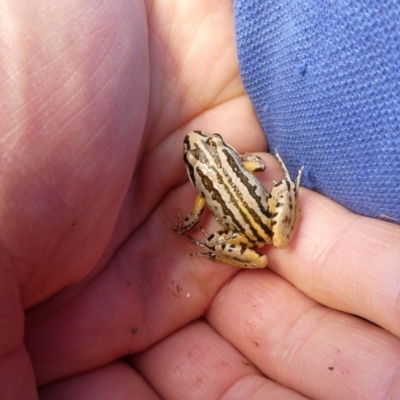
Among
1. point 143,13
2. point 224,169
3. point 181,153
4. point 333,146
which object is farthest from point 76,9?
point 333,146

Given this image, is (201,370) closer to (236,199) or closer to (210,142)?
(236,199)

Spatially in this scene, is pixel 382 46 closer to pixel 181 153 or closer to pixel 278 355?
pixel 181 153

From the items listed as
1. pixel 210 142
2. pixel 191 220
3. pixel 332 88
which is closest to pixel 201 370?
pixel 191 220

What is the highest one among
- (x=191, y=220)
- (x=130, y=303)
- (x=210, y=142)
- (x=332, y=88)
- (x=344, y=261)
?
(x=332, y=88)

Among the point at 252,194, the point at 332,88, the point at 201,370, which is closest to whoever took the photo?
the point at 332,88

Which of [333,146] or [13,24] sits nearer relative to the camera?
[13,24]

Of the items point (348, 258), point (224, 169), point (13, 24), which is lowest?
point (348, 258)

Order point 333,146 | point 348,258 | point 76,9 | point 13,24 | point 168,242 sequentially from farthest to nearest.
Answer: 1. point 168,242
2. point 333,146
3. point 348,258
4. point 76,9
5. point 13,24
